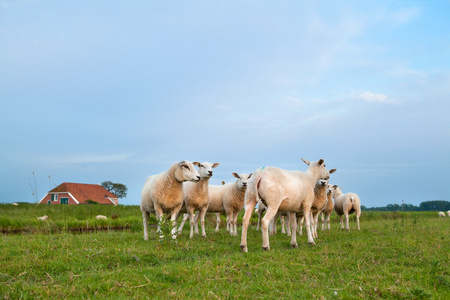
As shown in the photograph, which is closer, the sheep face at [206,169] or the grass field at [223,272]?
the grass field at [223,272]

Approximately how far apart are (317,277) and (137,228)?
13.3 metres

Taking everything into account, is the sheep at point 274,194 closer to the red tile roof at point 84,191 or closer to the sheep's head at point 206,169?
the sheep's head at point 206,169

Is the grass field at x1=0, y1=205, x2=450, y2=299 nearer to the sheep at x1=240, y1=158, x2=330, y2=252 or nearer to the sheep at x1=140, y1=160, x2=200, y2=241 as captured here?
the sheep at x1=240, y1=158, x2=330, y2=252

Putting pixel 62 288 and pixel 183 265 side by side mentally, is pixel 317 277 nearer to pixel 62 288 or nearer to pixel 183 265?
pixel 183 265

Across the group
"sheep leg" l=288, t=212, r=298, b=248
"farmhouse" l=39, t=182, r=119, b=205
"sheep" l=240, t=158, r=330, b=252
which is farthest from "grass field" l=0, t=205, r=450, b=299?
"farmhouse" l=39, t=182, r=119, b=205

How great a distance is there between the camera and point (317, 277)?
22.3 feet

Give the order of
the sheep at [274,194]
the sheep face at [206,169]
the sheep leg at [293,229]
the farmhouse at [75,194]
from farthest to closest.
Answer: the farmhouse at [75,194] < the sheep face at [206,169] < the sheep leg at [293,229] < the sheep at [274,194]

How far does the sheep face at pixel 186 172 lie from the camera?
1150cm

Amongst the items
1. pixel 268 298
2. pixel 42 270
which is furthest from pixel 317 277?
pixel 42 270

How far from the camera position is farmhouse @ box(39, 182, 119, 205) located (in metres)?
52.4

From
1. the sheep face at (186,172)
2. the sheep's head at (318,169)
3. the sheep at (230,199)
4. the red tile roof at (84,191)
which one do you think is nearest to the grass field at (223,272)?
the sheep face at (186,172)

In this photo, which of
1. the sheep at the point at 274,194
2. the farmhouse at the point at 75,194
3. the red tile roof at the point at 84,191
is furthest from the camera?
the red tile roof at the point at 84,191

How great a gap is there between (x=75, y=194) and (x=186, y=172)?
47173mm

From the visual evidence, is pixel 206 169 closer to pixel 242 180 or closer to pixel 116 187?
pixel 242 180
